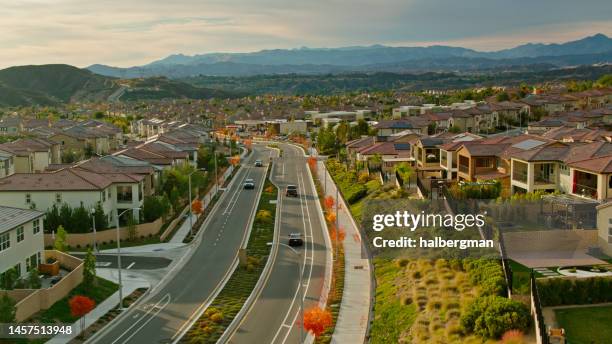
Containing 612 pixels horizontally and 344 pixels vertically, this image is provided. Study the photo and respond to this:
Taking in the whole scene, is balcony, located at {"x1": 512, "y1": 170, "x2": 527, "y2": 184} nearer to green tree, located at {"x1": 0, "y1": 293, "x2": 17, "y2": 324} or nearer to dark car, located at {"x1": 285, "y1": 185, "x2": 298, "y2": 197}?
dark car, located at {"x1": 285, "y1": 185, "x2": 298, "y2": 197}

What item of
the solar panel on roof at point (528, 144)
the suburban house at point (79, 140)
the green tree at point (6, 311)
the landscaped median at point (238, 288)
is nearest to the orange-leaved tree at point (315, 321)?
the landscaped median at point (238, 288)

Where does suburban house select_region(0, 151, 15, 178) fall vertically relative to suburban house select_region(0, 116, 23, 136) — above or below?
below

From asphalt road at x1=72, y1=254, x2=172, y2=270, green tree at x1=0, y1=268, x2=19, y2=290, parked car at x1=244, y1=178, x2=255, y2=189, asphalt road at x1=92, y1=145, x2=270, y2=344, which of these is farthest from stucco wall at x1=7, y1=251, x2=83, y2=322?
parked car at x1=244, y1=178, x2=255, y2=189

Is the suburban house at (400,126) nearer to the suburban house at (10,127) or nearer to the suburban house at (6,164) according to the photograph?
the suburban house at (6,164)

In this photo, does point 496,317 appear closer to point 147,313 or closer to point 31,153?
point 147,313

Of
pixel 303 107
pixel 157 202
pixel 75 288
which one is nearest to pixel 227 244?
pixel 157 202

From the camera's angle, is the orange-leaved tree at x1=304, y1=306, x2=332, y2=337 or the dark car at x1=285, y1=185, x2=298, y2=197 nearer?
the orange-leaved tree at x1=304, y1=306, x2=332, y2=337

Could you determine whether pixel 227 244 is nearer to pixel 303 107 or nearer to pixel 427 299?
pixel 427 299
